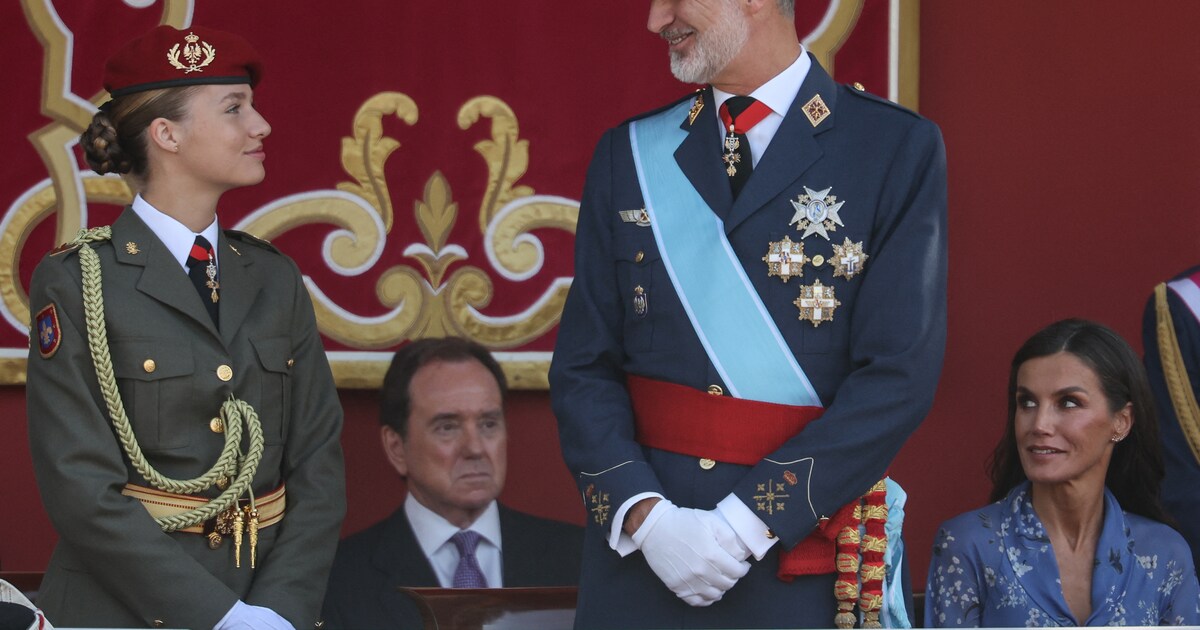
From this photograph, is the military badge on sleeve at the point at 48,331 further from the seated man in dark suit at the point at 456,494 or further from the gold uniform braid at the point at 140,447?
the seated man in dark suit at the point at 456,494

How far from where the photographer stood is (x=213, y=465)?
2951 mm

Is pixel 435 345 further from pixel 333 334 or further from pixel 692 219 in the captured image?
pixel 692 219

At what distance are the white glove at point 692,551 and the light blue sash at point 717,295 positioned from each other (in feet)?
0.81

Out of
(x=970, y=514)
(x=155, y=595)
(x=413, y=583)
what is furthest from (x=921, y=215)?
(x=413, y=583)

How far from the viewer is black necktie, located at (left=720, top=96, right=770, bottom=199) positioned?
281 cm

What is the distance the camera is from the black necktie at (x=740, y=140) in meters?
2.81

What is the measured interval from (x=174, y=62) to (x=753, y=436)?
1282 millimetres

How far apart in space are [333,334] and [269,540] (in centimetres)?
109

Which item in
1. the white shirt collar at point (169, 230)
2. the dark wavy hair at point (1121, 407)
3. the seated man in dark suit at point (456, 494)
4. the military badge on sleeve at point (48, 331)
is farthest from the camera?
the seated man in dark suit at point (456, 494)

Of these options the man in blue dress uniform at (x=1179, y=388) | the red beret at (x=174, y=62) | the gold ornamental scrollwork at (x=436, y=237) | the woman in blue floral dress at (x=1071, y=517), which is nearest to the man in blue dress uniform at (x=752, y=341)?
the woman in blue floral dress at (x=1071, y=517)

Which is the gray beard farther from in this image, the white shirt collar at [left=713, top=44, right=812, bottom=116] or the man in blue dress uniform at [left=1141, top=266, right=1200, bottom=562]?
the man in blue dress uniform at [left=1141, top=266, right=1200, bottom=562]

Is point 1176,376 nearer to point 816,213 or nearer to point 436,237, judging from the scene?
point 816,213

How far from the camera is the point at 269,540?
120 inches

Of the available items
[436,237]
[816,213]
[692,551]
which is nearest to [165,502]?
[692,551]
